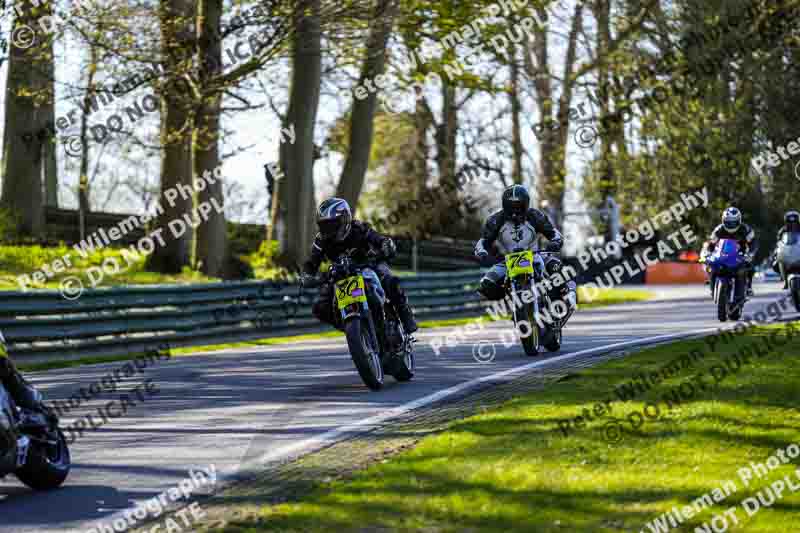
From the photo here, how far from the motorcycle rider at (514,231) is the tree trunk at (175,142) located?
31.8ft

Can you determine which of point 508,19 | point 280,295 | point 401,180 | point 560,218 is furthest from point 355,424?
point 401,180

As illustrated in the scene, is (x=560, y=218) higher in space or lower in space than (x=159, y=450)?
higher

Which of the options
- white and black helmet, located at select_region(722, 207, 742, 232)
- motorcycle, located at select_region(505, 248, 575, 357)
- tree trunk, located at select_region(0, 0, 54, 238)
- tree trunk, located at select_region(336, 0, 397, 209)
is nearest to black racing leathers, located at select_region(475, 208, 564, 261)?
motorcycle, located at select_region(505, 248, 575, 357)

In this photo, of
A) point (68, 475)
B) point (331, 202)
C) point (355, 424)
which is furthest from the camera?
point (331, 202)

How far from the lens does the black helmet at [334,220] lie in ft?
38.7

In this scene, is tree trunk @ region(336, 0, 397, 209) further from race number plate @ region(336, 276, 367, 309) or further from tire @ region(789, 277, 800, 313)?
race number plate @ region(336, 276, 367, 309)

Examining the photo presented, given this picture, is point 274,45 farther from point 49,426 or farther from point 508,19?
Answer: point 49,426

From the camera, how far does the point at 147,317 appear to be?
63.8 ft

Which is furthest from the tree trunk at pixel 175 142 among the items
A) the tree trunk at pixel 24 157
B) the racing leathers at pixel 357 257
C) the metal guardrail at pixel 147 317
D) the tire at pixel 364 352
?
the tire at pixel 364 352

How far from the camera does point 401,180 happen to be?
5950 cm

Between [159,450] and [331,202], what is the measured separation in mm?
3644

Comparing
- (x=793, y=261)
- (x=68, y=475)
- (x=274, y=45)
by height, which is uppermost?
(x=274, y=45)

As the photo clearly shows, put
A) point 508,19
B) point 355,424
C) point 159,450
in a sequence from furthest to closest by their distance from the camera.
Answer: point 508,19, point 355,424, point 159,450

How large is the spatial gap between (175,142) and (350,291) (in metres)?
15.5
